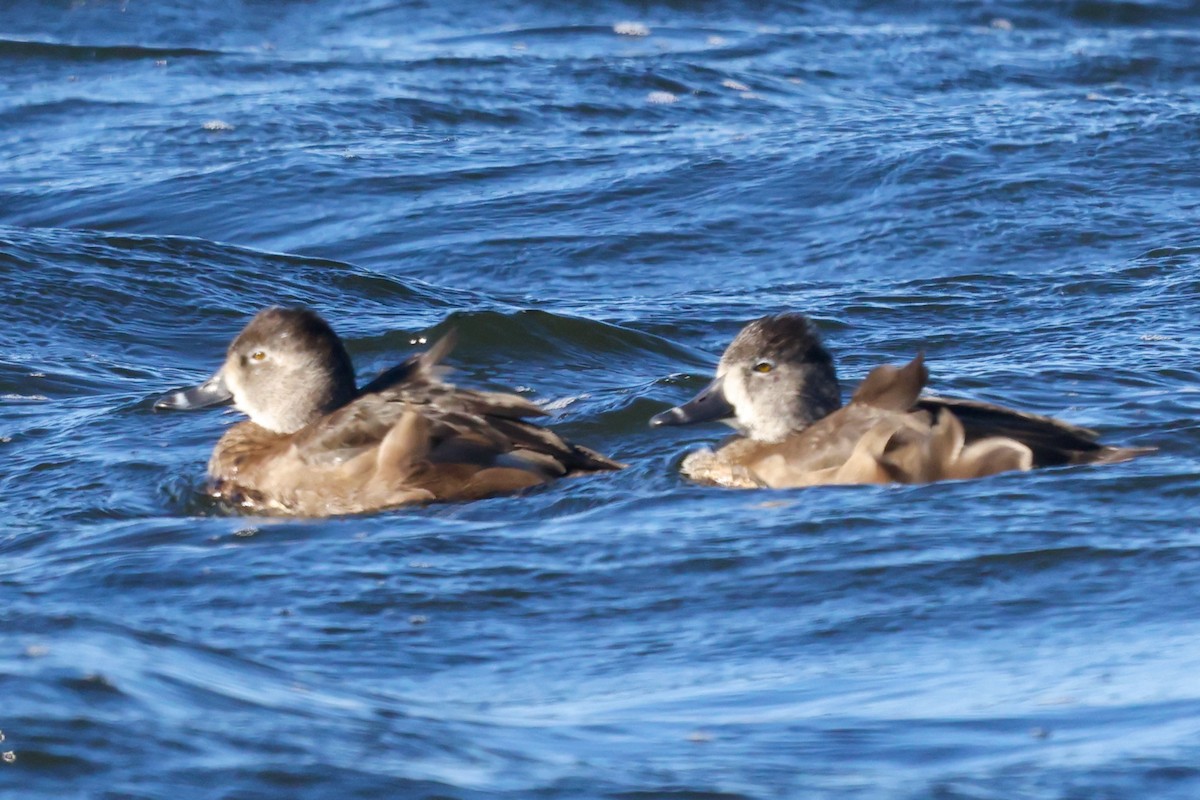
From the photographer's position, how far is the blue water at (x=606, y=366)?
4.71 metres

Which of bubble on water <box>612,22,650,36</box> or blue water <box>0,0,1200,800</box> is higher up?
bubble on water <box>612,22,650,36</box>

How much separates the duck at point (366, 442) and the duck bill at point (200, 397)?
0.19 meters

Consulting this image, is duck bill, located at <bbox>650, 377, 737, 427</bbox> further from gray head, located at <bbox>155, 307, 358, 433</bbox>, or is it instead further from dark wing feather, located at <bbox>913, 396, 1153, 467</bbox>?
gray head, located at <bbox>155, 307, 358, 433</bbox>

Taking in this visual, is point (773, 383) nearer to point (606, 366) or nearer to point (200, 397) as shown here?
point (606, 366)

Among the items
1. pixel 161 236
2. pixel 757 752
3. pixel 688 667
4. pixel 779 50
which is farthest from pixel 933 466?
pixel 779 50

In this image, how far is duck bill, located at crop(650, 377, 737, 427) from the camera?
7.90 metres

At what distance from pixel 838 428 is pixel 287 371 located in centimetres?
226

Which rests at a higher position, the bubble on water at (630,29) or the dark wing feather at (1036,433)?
the bubble on water at (630,29)

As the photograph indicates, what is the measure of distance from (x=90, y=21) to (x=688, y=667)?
49.6ft

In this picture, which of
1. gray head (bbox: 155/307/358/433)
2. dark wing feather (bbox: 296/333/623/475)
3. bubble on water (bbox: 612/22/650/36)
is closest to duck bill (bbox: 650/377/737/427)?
dark wing feather (bbox: 296/333/623/475)

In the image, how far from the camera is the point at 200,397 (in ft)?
26.9

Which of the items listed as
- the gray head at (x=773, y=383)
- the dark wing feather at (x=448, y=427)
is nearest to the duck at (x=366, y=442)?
the dark wing feather at (x=448, y=427)

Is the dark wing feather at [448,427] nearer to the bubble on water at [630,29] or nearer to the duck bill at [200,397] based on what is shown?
the duck bill at [200,397]

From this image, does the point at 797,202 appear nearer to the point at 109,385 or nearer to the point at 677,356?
the point at 677,356
